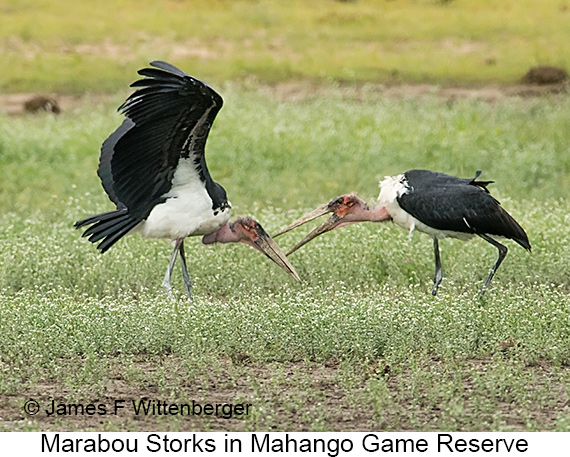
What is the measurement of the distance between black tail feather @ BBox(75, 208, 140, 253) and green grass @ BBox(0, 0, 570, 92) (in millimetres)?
7938

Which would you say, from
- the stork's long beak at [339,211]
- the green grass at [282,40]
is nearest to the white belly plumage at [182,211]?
the stork's long beak at [339,211]

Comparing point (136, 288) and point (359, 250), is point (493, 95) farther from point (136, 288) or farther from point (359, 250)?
point (136, 288)

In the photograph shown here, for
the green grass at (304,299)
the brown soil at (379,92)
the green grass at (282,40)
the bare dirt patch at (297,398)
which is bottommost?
the bare dirt patch at (297,398)

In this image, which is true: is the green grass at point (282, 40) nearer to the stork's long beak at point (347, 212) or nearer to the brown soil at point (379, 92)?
the brown soil at point (379, 92)

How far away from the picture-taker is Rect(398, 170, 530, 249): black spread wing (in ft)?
21.7

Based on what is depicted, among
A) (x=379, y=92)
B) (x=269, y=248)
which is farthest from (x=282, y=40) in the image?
(x=269, y=248)

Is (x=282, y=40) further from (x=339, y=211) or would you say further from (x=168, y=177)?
(x=168, y=177)

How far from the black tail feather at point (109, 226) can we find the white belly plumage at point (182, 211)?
13cm

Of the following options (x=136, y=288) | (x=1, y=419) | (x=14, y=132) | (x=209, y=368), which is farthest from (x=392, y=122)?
(x=1, y=419)

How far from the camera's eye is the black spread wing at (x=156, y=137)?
5801 mm

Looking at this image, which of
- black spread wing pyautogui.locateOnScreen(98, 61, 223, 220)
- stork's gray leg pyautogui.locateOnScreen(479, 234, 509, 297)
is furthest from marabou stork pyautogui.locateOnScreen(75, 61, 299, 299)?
stork's gray leg pyautogui.locateOnScreen(479, 234, 509, 297)

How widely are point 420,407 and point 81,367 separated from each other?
1667 millimetres

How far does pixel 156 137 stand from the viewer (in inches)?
244

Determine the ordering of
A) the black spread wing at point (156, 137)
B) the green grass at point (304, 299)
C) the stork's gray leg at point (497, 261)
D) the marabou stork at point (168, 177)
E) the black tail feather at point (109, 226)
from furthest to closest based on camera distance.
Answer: the stork's gray leg at point (497, 261) < the black tail feather at point (109, 226) < the marabou stork at point (168, 177) < the black spread wing at point (156, 137) < the green grass at point (304, 299)
